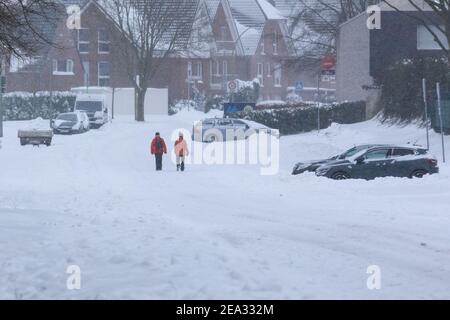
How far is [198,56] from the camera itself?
75188 mm

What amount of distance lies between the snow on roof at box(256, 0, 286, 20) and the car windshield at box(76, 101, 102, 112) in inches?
685

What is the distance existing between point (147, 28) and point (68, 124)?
41.8 ft

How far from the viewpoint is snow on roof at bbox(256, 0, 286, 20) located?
231 feet

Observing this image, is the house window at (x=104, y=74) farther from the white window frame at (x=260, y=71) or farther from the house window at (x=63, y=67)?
the white window frame at (x=260, y=71)

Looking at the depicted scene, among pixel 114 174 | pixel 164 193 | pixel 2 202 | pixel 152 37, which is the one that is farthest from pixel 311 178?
pixel 152 37

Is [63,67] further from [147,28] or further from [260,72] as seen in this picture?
[147,28]

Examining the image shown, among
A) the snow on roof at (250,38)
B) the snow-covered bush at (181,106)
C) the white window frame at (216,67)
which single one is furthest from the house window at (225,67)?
the snow-covered bush at (181,106)

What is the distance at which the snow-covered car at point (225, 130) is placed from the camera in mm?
43438

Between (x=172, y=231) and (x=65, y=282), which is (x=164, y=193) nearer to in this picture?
(x=172, y=231)

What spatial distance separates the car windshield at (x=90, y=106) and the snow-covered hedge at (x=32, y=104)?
12.5 meters

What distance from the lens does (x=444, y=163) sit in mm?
28703

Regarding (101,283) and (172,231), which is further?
Result: (172,231)
